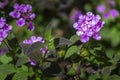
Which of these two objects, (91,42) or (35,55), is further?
(91,42)

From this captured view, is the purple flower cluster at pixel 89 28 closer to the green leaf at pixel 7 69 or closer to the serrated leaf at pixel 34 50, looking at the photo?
the serrated leaf at pixel 34 50

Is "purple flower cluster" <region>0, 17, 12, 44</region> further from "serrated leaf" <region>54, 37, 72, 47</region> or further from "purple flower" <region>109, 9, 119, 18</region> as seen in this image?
"purple flower" <region>109, 9, 119, 18</region>

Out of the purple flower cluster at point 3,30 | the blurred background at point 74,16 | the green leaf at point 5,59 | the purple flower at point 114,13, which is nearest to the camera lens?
the purple flower cluster at point 3,30

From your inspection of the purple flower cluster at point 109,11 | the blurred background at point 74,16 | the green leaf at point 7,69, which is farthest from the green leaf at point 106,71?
the purple flower cluster at point 109,11

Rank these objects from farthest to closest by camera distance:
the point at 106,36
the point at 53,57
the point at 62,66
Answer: the point at 106,36
the point at 62,66
the point at 53,57

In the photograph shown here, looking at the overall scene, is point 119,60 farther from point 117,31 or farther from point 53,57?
point 117,31

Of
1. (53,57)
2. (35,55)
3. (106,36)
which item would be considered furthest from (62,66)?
Result: (106,36)

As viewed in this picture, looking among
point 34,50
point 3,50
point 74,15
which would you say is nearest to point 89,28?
point 34,50

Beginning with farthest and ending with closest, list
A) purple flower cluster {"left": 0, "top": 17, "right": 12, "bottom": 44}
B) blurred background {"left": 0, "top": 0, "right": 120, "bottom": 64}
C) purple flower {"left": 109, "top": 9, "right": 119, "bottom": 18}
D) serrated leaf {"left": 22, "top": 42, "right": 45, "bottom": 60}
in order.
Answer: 1. purple flower {"left": 109, "top": 9, "right": 119, "bottom": 18}
2. blurred background {"left": 0, "top": 0, "right": 120, "bottom": 64}
3. purple flower cluster {"left": 0, "top": 17, "right": 12, "bottom": 44}
4. serrated leaf {"left": 22, "top": 42, "right": 45, "bottom": 60}

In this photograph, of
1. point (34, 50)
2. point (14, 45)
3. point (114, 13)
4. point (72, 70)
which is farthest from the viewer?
point (114, 13)

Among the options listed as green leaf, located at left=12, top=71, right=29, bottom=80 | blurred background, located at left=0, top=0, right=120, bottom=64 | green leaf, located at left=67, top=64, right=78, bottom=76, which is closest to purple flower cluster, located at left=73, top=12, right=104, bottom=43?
green leaf, located at left=67, top=64, right=78, bottom=76

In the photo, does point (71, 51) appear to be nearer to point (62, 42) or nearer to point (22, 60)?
point (62, 42)
